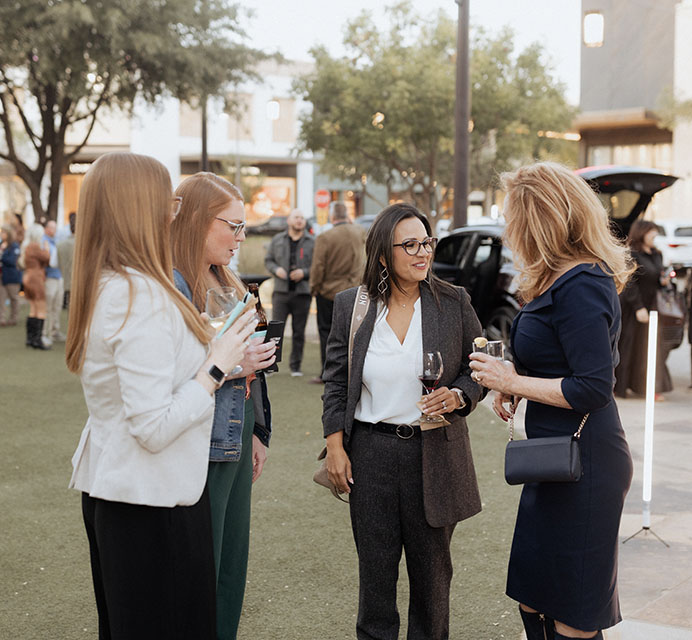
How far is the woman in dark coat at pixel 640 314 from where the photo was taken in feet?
32.7

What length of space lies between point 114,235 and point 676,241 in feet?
79.8

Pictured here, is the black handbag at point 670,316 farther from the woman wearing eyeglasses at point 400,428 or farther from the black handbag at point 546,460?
the black handbag at point 546,460

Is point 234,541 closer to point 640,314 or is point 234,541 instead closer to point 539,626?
point 539,626

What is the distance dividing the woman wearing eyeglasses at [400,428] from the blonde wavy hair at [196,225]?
62cm

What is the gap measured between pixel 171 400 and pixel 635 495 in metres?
5.00

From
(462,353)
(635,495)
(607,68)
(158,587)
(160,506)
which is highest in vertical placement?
(607,68)

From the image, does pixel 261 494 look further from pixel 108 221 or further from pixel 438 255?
pixel 438 255

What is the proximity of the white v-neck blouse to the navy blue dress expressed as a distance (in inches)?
21.7

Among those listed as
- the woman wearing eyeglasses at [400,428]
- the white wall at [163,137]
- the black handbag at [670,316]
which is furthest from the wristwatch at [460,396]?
the white wall at [163,137]

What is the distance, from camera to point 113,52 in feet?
63.7

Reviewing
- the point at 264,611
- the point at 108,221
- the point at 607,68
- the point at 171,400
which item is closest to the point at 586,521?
the point at 171,400

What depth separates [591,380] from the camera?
276 centimetres

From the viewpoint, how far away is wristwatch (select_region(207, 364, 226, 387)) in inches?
97.1

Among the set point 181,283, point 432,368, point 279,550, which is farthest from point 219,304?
point 279,550
